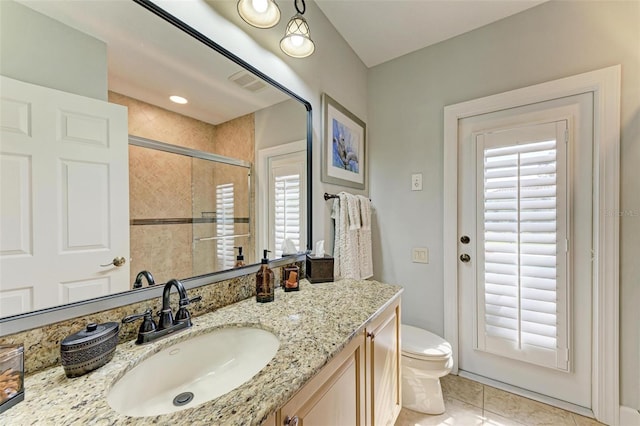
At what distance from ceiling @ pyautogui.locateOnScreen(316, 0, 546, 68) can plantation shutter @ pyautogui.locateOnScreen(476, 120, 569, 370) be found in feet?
2.58

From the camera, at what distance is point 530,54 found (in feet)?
5.43

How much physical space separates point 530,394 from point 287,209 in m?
1.99

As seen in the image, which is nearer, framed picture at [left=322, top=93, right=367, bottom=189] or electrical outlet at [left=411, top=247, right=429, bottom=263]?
framed picture at [left=322, top=93, right=367, bottom=189]

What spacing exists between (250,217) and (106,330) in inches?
27.2

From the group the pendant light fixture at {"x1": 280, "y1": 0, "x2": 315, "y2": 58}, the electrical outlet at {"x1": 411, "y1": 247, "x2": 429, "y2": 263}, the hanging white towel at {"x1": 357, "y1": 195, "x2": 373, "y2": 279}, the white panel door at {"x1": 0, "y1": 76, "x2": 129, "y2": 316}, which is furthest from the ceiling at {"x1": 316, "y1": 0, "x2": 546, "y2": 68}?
the electrical outlet at {"x1": 411, "y1": 247, "x2": 429, "y2": 263}

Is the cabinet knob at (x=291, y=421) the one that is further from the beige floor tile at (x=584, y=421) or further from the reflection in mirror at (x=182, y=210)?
the beige floor tile at (x=584, y=421)

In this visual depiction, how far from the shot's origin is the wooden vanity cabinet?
0.67m

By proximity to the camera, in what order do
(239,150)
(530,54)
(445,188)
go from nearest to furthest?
(239,150), (530,54), (445,188)

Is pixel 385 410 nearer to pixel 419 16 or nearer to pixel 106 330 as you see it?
pixel 106 330

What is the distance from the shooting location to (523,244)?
1.65m

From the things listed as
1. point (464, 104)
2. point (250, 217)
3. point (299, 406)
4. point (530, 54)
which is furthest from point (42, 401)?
point (530, 54)

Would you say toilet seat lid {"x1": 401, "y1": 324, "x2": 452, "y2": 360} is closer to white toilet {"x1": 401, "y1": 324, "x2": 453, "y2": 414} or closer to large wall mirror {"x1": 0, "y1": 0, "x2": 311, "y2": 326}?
white toilet {"x1": 401, "y1": 324, "x2": 453, "y2": 414}

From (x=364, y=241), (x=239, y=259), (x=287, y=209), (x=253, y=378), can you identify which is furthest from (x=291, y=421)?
(x=364, y=241)

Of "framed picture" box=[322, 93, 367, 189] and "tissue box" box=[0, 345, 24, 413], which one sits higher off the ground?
"framed picture" box=[322, 93, 367, 189]
